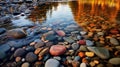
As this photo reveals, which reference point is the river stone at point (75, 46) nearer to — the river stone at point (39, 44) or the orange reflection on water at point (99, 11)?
the river stone at point (39, 44)

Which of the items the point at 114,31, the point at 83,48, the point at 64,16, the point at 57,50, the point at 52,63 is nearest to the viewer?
the point at 52,63

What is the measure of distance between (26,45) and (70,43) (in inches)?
65.4

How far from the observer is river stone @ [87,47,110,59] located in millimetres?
5031

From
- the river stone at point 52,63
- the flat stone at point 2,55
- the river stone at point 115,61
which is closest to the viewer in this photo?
the river stone at point 52,63

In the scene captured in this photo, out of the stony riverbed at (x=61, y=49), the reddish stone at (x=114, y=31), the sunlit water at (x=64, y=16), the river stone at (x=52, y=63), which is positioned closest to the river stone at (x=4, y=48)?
the stony riverbed at (x=61, y=49)

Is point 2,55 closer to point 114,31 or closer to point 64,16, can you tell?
point 114,31

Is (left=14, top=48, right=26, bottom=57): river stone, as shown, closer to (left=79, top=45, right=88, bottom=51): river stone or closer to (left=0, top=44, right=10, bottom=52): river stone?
(left=0, top=44, right=10, bottom=52): river stone

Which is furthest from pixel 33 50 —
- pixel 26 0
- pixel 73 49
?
pixel 26 0

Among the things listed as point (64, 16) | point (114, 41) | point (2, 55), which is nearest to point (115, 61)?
point (114, 41)

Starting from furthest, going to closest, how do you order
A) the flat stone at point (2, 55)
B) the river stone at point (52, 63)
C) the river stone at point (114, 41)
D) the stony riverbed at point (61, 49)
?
the river stone at point (114, 41)
the flat stone at point (2, 55)
the stony riverbed at point (61, 49)
the river stone at point (52, 63)

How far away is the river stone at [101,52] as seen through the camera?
16.5 feet

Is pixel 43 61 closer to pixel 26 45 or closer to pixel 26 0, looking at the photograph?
pixel 26 45

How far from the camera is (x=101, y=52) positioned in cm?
522

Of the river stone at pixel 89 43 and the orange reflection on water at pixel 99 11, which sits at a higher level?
the orange reflection on water at pixel 99 11
